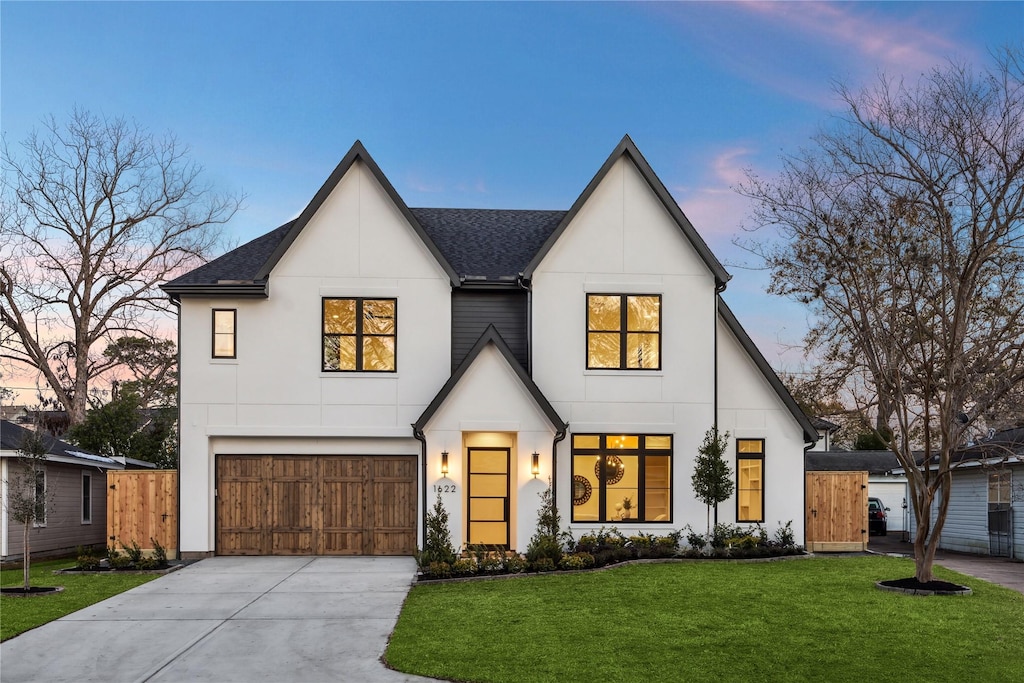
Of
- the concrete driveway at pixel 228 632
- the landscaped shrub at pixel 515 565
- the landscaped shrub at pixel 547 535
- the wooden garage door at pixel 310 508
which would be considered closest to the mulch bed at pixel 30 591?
the concrete driveway at pixel 228 632

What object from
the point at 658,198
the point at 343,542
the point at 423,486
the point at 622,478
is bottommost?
the point at 343,542

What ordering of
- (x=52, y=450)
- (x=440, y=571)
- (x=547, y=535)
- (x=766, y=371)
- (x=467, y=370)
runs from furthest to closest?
(x=52, y=450), (x=766, y=371), (x=467, y=370), (x=547, y=535), (x=440, y=571)

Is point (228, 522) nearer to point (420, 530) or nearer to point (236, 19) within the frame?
point (420, 530)

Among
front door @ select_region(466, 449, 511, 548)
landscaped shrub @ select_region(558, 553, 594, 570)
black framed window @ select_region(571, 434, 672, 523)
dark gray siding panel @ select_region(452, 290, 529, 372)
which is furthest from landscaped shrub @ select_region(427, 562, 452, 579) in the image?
dark gray siding panel @ select_region(452, 290, 529, 372)

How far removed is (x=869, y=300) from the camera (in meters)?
15.5

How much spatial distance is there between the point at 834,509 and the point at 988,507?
21.8ft

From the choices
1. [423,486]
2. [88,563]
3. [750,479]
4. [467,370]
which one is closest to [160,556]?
[88,563]

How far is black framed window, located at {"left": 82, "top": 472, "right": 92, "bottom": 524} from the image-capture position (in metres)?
25.5

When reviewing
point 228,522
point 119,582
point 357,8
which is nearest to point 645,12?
point 357,8

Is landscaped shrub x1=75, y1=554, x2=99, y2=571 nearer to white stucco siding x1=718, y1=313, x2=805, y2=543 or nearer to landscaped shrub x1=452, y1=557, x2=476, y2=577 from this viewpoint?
landscaped shrub x1=452, y1=557, x2=476, y2=577

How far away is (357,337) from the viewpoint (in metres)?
20.1

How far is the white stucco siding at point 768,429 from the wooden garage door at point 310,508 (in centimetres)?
759

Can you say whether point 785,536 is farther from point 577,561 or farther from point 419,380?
point 419,380

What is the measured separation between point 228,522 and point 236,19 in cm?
1280
